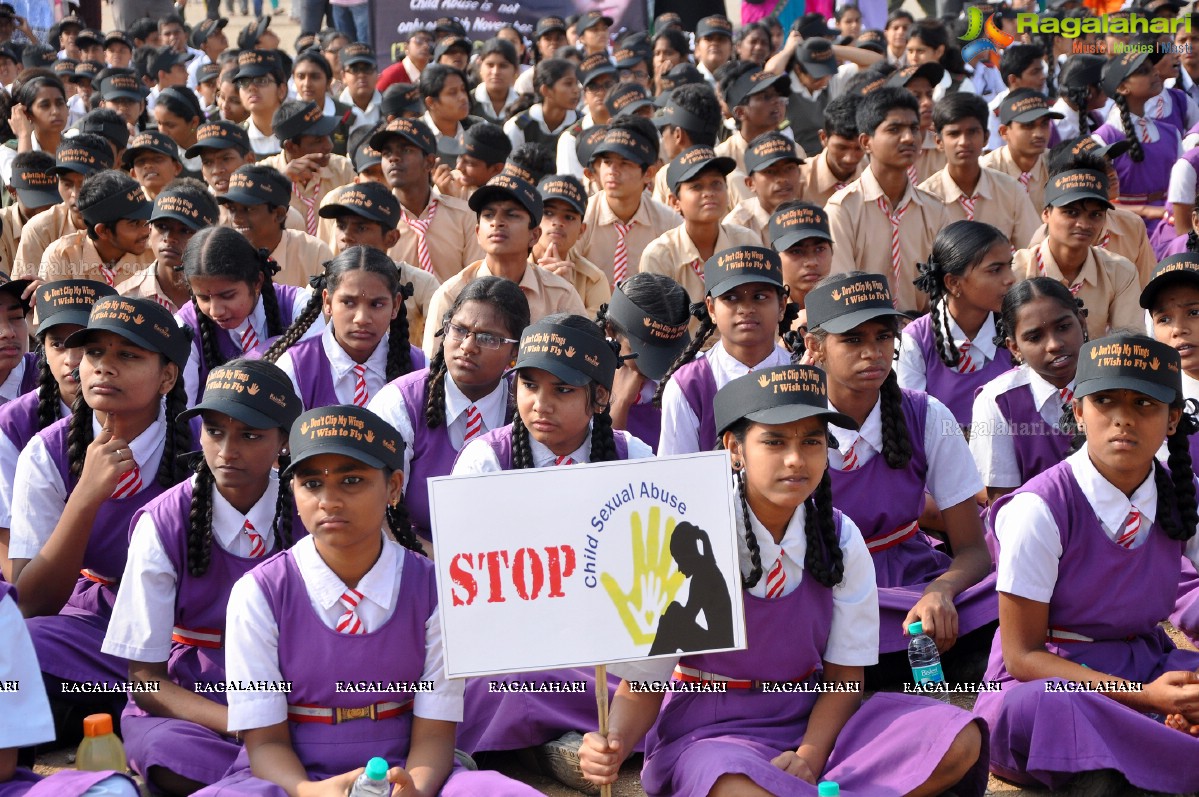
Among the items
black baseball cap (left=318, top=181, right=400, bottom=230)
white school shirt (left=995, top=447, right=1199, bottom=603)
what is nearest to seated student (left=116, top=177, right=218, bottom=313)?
black baseball cap (left=318, top=181, right=400, bottom=230)

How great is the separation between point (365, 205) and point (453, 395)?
6.73ft

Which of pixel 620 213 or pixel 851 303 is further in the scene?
pixel 620 213

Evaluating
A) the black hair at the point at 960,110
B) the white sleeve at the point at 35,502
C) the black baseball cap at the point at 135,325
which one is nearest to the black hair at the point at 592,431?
the black baseball cap at the point at 135,325

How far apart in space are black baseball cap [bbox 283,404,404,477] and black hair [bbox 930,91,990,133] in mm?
5799

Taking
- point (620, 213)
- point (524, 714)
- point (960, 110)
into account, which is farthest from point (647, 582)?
point (960, 110)

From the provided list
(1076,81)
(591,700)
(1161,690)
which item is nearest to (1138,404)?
(1161,690)

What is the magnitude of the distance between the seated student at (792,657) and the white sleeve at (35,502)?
191cm

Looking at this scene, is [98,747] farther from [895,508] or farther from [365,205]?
[365,205]

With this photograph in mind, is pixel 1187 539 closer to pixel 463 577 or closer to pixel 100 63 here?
pixel 463 577

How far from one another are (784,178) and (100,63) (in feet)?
31.0

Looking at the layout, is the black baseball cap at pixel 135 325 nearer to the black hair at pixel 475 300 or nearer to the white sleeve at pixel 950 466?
the black hair at pixel 475 300

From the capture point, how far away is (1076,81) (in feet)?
37.8

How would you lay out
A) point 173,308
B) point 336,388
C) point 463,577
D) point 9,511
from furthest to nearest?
point 173,308 < point 336,388 < point 9,511 < point 463,577

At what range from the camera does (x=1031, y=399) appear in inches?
211
